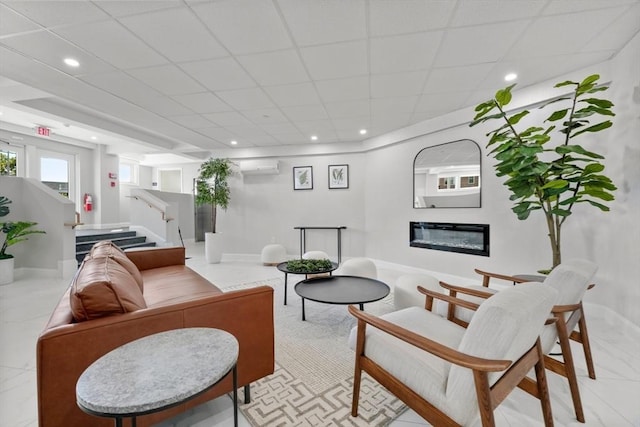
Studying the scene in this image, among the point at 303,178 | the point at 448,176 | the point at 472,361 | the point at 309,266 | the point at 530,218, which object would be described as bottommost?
the point at 309,266

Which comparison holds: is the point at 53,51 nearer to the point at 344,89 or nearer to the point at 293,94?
the point at 293,94

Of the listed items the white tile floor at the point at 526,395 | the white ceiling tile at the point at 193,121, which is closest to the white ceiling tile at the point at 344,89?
the white ceiling tile at the point at 193,121

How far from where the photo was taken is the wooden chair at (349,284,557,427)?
1.00 m

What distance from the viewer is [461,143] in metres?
4.07

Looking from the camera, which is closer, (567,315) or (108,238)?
(567,315)

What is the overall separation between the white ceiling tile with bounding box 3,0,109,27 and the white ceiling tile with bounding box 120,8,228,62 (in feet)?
0.63

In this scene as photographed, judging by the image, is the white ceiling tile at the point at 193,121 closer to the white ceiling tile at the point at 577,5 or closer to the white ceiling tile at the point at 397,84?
the white ceiling tile at the point at 397,84

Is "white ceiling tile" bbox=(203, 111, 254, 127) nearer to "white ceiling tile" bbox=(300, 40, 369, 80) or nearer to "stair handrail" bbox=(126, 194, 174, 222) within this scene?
"white ceiling tile" bbox=(300, 40, 369, 80)

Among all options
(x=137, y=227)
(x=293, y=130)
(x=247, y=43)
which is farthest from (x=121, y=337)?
(x=137, y=227)

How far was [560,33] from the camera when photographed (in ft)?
7.35

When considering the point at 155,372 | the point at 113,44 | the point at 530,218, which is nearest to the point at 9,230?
the point at 113,44

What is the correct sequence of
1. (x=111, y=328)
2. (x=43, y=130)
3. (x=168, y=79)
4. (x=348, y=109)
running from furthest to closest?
(x=43, y=130)
(x=348, y=109)
(x=168, y=79)
(x=111, y=328)

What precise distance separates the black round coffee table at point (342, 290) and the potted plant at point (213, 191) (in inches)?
145

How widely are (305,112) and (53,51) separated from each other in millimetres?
2726
